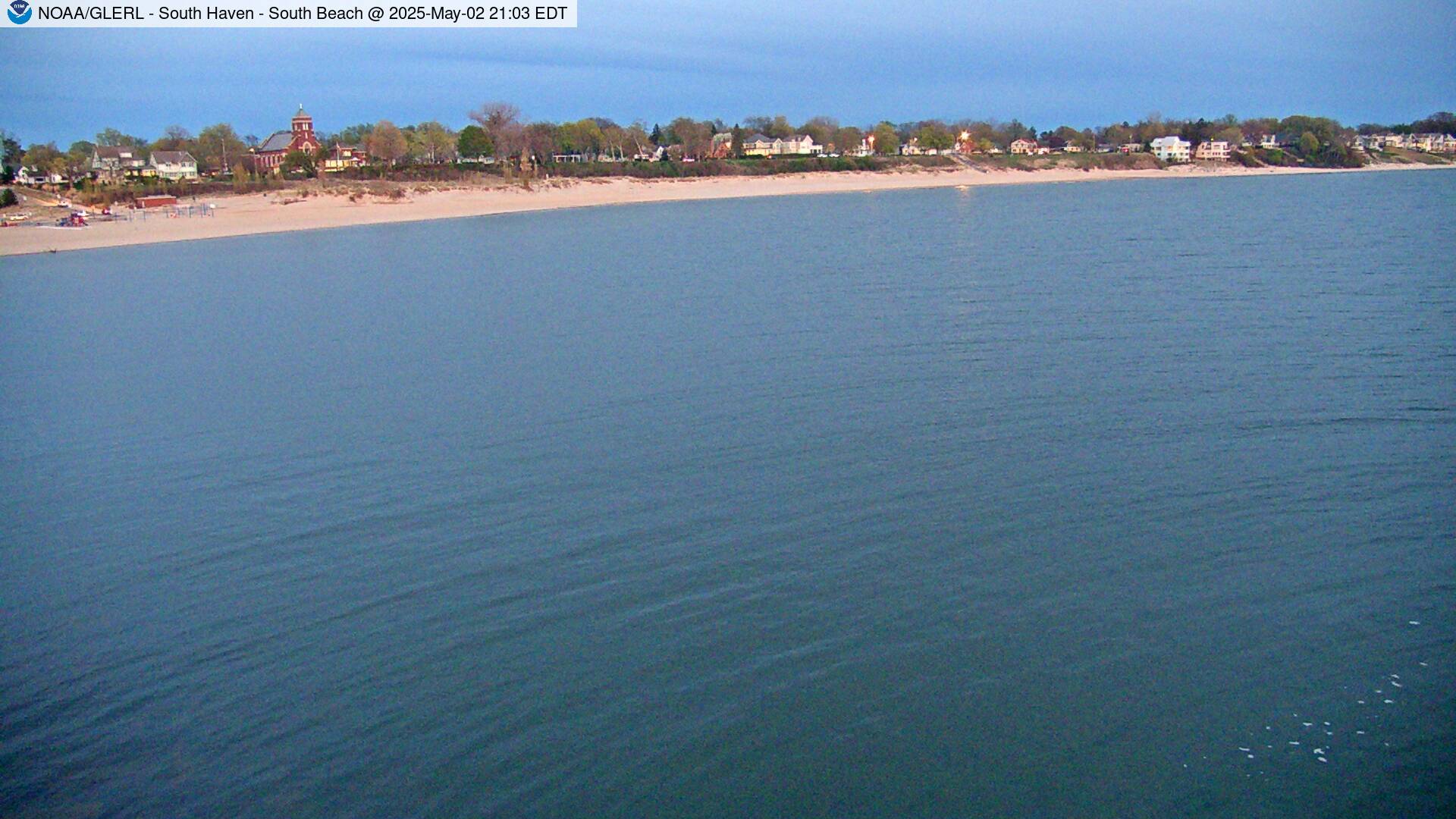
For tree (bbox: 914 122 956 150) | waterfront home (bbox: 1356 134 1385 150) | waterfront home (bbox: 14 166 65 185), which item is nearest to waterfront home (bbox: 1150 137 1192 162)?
waterfront home (bbox: 1356 134 1385 150)

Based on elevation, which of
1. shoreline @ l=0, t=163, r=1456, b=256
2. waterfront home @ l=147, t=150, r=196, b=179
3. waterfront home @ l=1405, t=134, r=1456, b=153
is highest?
waterfront home @ l=1405, t=134, r=1456, b=153

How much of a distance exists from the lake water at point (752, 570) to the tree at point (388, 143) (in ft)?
250

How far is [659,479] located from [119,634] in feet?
18.2

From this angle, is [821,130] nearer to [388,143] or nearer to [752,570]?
[388,143]

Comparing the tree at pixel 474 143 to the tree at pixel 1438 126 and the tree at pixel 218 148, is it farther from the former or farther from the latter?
the tree at pixel 1438 126

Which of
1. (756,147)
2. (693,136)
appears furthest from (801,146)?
(693,136)

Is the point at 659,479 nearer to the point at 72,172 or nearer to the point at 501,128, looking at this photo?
the point at 501,128

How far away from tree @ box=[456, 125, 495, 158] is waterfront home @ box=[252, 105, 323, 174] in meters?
12.8

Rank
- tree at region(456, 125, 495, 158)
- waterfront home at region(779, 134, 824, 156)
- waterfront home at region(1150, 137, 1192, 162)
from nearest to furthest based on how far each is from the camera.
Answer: tree at region(456, 125, 495, 158), waterfront home at region(779, 134, 824, 156), waterfront home at region(1150, 137, 1192, 162)

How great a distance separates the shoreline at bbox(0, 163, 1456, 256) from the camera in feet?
174

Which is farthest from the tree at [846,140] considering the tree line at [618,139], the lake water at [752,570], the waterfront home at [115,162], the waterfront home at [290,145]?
the lake water at [752,570]

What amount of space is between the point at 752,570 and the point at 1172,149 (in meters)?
155

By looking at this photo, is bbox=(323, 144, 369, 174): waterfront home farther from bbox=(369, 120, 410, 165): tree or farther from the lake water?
the lake water

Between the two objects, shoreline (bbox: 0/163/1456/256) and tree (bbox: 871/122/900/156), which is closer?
shoreline (bbox: 0/163/1456/256)
